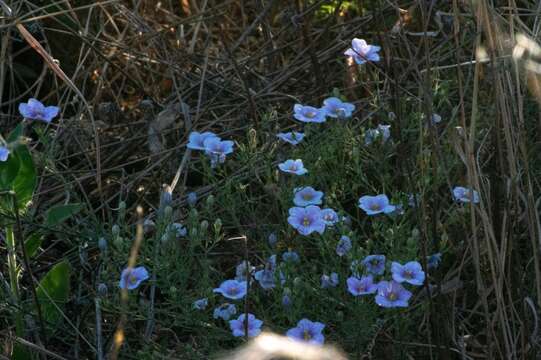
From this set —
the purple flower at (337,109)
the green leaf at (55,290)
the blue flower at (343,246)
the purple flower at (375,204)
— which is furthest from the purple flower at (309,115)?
the green leaf at (55,290)

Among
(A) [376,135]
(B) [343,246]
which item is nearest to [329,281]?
(B) [343,246]

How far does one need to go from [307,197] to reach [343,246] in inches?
6.5

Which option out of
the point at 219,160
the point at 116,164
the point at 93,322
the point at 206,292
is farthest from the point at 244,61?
the point at 206,292

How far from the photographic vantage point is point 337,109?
2.03 m

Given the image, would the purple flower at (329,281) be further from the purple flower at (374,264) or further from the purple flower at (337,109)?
the purple flower at (337,109)

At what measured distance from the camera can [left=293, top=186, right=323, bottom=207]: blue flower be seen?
5.87 ft

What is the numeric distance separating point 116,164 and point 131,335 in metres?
0.77

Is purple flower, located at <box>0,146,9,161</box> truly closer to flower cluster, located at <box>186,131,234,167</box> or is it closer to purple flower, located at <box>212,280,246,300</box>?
flower cluster, located at <box>186,131,234,167</box>

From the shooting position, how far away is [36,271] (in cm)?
218

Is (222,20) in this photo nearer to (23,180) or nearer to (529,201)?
(23,180)

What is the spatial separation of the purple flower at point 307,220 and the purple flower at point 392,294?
159 millimetres

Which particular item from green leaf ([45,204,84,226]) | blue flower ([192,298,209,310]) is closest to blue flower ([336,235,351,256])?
blue flower ([192,298,209,310])

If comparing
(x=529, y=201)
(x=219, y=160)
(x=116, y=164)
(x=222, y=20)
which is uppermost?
(x=222, y=20)

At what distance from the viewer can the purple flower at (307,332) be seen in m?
1.59
